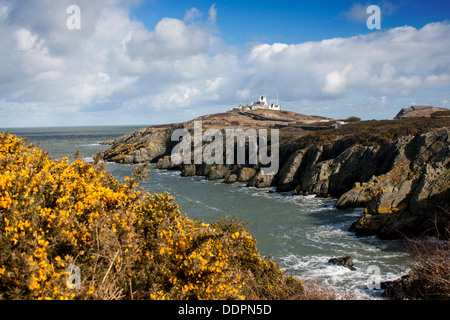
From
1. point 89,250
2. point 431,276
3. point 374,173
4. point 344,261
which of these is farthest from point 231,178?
point 89,250

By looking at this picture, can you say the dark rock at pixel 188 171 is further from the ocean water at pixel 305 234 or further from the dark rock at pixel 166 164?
the ocean water at pixel 305 234

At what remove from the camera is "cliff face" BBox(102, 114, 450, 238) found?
1006 inches

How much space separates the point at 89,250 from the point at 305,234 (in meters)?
23.8

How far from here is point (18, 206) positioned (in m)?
6.45

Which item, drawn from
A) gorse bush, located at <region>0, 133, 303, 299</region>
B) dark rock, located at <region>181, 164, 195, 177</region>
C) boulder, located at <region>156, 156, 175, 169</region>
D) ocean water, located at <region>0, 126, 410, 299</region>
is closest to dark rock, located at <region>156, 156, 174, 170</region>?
boulder, located at <region>156, 156, 175, 169</region>

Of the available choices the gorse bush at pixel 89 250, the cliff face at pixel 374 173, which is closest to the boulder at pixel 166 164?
the cliff face at pixel 374 173

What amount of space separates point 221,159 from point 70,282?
5445 cm

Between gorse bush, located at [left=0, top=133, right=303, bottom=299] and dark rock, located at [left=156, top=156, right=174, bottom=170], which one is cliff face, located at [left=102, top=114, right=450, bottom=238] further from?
gorse bush, located at [left=0, top=133, right=303, bottom=299]

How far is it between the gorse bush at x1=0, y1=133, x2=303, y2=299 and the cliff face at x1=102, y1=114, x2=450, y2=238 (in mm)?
21913
